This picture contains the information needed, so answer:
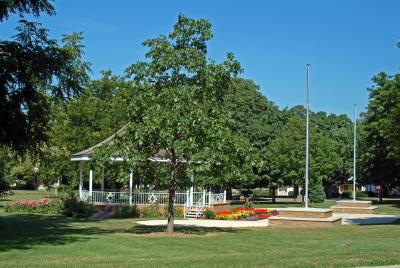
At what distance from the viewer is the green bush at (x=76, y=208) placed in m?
32.3

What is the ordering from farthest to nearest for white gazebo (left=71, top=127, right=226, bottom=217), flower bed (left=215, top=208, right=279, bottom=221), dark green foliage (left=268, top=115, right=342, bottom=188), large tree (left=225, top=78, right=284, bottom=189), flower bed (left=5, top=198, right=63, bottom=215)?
large tree (left=225, top=78, right=284, bottom=189), dark green foliage (left=268, top=115, right=342, bottom=188), flower bed (left=5, top=198, right=63, bottom=215), white gazebo (left=71, top=127, right=226, bottom=217), flower bed (left=215, top=208, right=279, bottom=221)

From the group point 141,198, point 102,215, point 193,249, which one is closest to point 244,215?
point 141,198

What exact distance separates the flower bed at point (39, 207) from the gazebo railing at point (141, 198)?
1860mm

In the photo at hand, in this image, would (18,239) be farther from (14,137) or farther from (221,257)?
(221,257)

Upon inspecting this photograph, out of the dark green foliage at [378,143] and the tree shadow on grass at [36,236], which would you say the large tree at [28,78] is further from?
the dark green foliage at [378,143]

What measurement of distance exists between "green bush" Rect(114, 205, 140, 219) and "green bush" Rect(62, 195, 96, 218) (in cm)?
158

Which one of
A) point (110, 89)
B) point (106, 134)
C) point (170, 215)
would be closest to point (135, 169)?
point (170, 215)

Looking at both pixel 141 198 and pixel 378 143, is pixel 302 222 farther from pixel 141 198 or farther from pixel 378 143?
pixel 378 143

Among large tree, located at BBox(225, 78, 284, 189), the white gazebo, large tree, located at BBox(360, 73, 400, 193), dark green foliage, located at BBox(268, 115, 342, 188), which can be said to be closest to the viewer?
the white gazebo

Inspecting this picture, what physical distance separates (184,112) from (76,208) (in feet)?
51.6

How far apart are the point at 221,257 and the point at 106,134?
35.5m

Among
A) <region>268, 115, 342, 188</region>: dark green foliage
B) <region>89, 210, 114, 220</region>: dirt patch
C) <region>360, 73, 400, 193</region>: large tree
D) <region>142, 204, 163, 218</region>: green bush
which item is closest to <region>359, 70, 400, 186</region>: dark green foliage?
<region>360, 73, 400, 193</region>: large tree

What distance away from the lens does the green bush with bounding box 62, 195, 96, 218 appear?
32.3 meters

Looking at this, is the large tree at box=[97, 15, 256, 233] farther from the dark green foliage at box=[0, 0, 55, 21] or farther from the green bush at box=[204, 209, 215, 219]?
the green bush at box=[204, 209, 215, 219]
